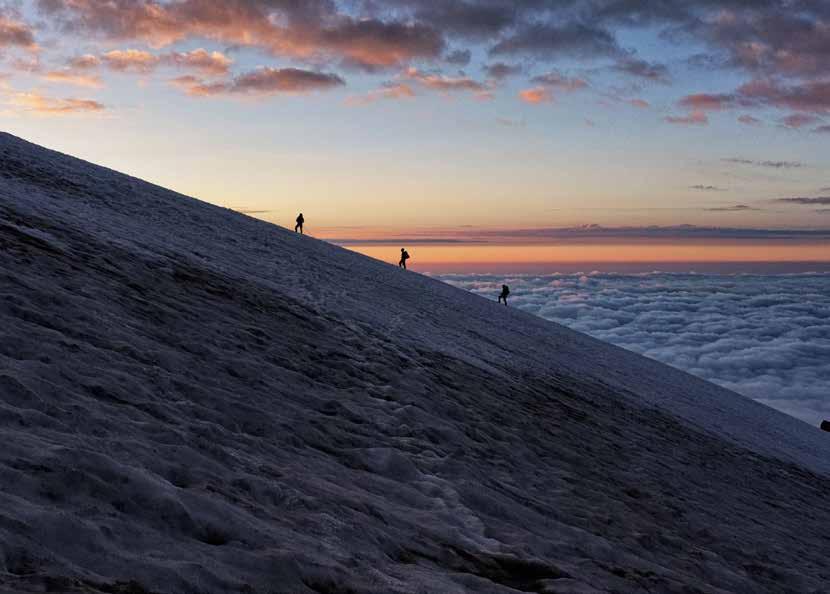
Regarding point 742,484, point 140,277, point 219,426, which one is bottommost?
point 742,484

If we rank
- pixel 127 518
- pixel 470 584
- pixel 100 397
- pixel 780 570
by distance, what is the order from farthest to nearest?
pixel 780 570
pixel 100 397
pixel 470 584
pixel 127 518

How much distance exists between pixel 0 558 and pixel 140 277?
10.8 metres

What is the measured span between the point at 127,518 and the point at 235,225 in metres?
26.5

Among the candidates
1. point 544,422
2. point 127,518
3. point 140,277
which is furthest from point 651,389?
point 127,518

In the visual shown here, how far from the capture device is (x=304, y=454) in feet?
30.0

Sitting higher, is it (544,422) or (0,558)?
(0,558)

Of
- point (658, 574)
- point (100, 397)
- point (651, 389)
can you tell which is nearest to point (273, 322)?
point (100, 397)

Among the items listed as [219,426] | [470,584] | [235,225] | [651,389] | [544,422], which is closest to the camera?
[470,584]

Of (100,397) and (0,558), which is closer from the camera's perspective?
(0,558)

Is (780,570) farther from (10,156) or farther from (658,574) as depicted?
(10,156)

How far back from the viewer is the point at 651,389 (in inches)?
1145

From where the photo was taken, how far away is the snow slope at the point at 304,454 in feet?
19.3

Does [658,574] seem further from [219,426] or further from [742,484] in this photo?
[742,484]

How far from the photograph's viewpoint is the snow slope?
5891mm
